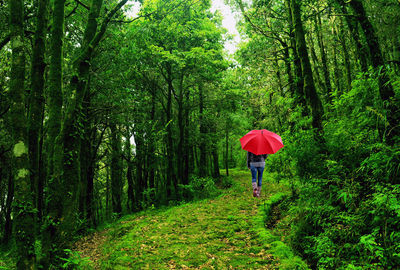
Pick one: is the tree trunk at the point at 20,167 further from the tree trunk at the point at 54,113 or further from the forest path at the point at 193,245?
the forest path at the point at 193,245

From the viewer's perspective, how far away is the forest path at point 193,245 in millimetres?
4938

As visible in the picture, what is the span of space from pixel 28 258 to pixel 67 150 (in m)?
1.83

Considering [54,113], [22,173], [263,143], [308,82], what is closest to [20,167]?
[22,173]

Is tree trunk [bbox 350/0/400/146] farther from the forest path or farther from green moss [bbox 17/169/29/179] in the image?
green moss [bbox 17/169/29/179]

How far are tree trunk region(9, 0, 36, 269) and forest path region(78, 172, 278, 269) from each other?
2.22m

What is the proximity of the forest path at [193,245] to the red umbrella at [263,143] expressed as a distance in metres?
2.10

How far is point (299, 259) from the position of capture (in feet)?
14.1

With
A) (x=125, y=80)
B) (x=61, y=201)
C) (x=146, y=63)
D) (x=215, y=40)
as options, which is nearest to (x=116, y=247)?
(x=61, y=201)

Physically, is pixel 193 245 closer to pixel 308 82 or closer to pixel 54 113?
pixel 54 113

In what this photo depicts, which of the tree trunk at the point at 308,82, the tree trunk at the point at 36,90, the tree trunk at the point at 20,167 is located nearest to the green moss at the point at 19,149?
the tree trunk at the point at 20,167


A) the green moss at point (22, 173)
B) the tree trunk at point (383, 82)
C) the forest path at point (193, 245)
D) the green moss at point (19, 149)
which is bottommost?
the forest path at point (193, 245)

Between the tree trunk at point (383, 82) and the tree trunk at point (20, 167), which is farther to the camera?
the tree trunk at point (383, 82)

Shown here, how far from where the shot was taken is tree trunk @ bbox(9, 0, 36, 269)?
3279 mm

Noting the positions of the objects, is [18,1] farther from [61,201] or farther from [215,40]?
[215,40]
